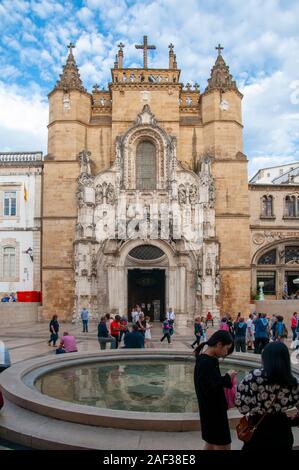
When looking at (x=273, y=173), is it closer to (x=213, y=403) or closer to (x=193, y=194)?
(x=193, y=194)

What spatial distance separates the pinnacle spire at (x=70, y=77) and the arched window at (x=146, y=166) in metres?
6.45

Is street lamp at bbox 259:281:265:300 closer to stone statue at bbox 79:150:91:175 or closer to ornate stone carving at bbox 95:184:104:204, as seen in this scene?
ornate stone carving at bbox 95:184:104:204

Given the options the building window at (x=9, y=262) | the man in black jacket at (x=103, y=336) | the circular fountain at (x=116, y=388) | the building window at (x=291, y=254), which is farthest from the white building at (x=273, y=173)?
the circular fountain at (x=116, y=388)

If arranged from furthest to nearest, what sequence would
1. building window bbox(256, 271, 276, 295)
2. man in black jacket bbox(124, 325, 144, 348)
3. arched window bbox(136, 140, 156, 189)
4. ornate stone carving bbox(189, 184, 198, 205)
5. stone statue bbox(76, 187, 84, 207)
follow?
1. building window bbox(256, 271, 276, 295)
2. arched window bbox(136, 140, 156, 189)
3. ornate stone carving bbox(189, 184, 198, 205)
4. stone statue bbox(76, 187, 84, 207)
5. man in black jacket bbox(124, 325, 144, 348)

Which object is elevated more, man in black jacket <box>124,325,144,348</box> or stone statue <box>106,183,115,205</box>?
stone statue <box>106,183,115,205</box>

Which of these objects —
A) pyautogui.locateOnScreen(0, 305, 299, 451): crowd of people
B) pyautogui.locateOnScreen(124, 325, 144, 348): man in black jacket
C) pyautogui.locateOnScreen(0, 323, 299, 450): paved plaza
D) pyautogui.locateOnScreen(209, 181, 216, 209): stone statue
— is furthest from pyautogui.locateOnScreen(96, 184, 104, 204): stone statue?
pyautogui.locateOnScreen(0, 305, 299, 451): crowd of people

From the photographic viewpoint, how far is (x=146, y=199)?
31.1m

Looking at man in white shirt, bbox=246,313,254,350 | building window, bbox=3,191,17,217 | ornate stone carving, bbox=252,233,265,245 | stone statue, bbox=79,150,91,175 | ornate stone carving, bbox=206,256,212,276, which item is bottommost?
man in white shirt, bbox=246,313,254,350

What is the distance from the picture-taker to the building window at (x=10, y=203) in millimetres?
32625

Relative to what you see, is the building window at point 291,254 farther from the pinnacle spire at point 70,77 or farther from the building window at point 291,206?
the pinnacle spire at point 70,77

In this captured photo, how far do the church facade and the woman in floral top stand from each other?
993 inches

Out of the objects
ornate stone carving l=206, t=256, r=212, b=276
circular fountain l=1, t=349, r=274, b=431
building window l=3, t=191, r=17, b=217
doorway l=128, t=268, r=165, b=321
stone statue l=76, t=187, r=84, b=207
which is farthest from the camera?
building window l=3, t=191, r=17, b=217

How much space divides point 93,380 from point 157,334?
1366 centimetres

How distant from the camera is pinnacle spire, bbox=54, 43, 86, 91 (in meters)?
32.3
